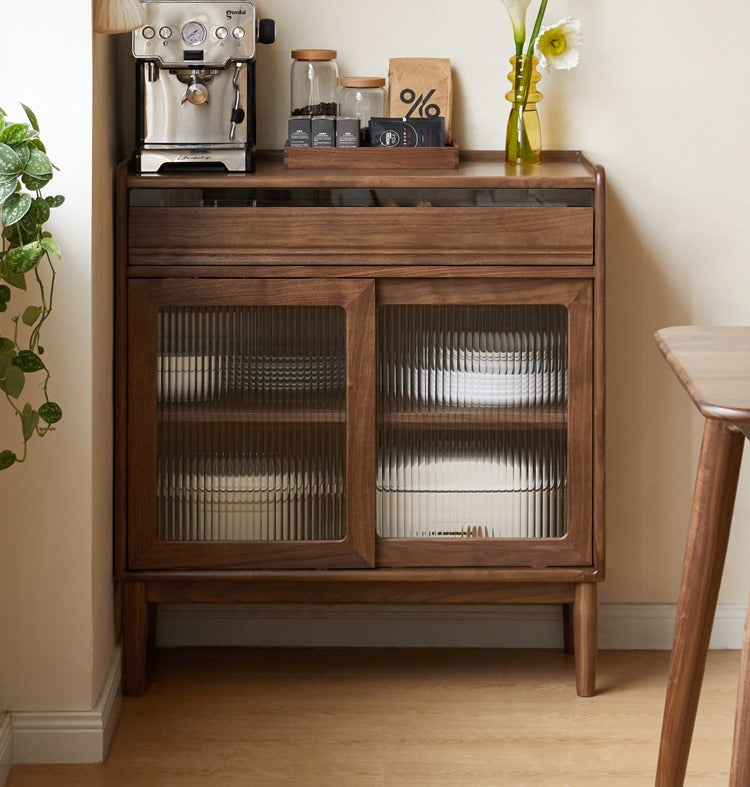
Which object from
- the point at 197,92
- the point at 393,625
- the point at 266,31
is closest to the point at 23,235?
the point at 197,92

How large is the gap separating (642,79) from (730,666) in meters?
1.41

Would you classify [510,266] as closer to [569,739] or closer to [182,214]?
[182,214]

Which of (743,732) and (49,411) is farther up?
(49,411)

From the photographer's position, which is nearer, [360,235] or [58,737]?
[58,737]

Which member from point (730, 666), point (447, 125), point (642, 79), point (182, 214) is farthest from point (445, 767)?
point (642, 79)

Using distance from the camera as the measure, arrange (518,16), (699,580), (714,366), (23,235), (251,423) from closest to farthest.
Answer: (714,366) → (699,580) → (23,235) → (251,423) → (518,16)

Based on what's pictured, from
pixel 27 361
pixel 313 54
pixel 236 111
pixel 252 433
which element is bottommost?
pixel 252 433

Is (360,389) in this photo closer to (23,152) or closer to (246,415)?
(246,415)

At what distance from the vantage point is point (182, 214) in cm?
230

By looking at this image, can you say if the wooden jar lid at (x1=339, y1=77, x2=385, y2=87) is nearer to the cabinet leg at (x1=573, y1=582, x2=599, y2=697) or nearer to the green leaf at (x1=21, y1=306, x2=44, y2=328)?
the green leaf at (x1=21, y1=306, x2=44, y2=328)

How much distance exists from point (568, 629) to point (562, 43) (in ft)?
4.57

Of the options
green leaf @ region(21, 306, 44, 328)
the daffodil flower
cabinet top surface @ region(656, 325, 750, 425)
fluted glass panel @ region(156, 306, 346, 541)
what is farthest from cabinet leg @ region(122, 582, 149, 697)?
the daffodil flower

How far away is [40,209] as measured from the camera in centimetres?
179

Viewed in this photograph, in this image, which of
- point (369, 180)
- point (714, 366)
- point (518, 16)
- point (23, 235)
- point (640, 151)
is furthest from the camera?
point (640, 151)
